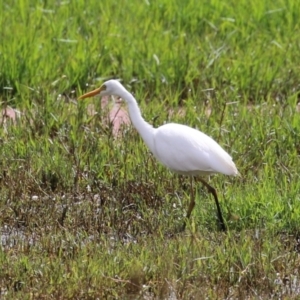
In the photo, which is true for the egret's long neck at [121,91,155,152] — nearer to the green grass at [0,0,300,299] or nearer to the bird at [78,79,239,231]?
the bird at [78,79,239,231]

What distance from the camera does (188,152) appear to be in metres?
6.03

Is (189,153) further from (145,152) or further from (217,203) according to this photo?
(145,152)

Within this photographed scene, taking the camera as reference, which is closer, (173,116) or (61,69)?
(173,116)

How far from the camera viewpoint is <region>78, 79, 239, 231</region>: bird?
233 inches

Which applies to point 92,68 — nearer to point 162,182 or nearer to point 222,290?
point 162,182

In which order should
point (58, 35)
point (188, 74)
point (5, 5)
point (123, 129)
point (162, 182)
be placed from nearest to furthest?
point (162, 182) < point (123, 129) < point (188, 74) < point (58, 35) < point (5, 5)

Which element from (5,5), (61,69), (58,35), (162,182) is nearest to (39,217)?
(162,182)

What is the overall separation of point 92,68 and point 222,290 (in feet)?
12.4

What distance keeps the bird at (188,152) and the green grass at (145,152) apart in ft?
0.62

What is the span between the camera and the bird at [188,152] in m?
5.93

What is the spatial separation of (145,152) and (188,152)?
0.91 m

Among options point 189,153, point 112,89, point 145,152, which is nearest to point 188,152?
point 189,153

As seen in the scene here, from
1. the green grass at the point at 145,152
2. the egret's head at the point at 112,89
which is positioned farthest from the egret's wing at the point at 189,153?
the egret's head at the point at 112,89

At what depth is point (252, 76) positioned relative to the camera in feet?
27.7
